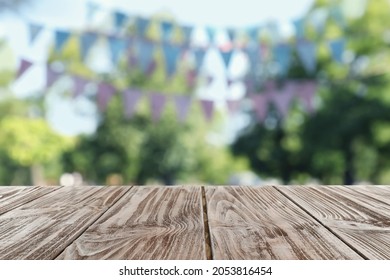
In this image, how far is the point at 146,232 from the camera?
1.40 feet

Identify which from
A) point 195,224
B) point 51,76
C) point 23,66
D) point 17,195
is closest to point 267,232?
point 195,224

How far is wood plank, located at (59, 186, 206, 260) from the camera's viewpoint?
36cm

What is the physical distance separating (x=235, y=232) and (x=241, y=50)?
495cm

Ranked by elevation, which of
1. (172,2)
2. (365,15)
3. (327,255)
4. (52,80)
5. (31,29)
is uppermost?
(172,2)

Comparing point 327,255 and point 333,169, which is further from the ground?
point 327,255

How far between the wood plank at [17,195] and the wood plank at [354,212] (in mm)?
332

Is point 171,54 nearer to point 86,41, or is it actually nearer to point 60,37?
point 86,41

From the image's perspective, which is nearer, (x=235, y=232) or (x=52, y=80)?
(x=235, y=232)

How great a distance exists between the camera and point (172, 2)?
445 inches

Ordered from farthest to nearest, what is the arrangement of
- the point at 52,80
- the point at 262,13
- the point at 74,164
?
the point at 262,13, the point at 74,164, the point at 52,80

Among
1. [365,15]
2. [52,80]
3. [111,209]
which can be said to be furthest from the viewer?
[365,15]

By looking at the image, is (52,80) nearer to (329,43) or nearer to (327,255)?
(329,43)

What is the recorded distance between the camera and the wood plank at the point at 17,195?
58 centimetres
